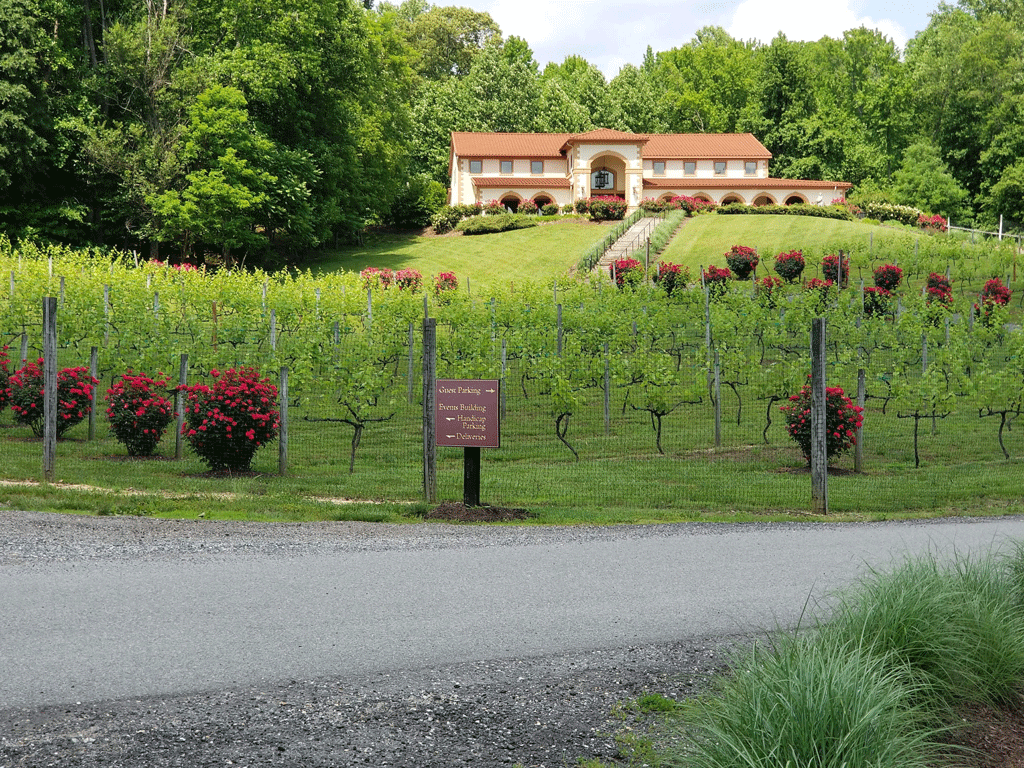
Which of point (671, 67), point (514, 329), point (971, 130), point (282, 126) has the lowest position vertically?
point (514, 329)

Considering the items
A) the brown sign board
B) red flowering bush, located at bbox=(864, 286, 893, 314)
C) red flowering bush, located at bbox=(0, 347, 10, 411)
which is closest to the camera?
the brown sign board

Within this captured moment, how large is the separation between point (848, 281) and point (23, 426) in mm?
28990

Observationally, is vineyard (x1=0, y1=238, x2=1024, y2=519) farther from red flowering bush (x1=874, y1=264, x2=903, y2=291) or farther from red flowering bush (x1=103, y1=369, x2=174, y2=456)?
red flowering bush (x1=874, y1=264, x2=903, y2=291)

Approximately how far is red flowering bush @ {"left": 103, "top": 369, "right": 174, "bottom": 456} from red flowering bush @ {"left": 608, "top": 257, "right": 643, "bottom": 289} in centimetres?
2272

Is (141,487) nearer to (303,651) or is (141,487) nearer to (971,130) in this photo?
(303,651)

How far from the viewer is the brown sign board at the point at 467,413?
37.7 ft

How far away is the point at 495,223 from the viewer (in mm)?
56938

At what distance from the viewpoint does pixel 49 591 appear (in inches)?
Result: 301

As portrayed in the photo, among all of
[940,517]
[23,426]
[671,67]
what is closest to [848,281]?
[940,517]

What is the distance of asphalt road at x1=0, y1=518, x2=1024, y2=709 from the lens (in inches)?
237

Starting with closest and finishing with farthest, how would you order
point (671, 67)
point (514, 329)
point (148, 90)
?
point (514, 329) → point (148, 90) → point (671, 67)

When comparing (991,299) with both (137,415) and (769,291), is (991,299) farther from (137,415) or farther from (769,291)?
(137,415)

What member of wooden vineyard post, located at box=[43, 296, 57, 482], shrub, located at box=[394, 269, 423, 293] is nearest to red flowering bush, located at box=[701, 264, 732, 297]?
shrub, located at box=[394, 269, 423, 293]

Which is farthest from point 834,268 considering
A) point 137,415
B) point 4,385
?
point 4,385
